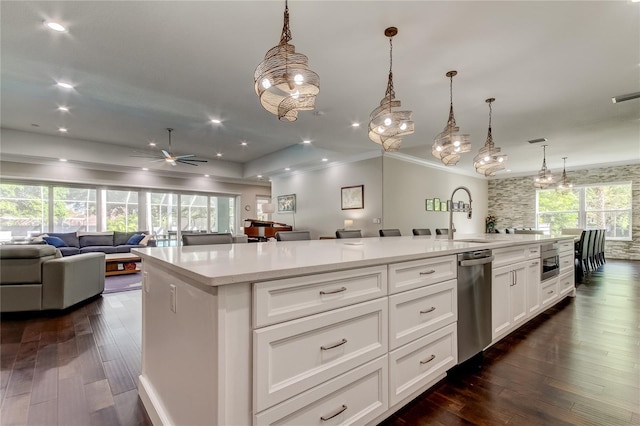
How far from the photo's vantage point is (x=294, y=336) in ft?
3.65

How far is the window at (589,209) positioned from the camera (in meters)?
8.09

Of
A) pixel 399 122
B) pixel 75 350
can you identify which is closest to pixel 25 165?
pixel 75 350

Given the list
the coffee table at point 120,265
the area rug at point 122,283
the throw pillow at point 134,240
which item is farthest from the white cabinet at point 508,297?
the throw pillow at point 134,240

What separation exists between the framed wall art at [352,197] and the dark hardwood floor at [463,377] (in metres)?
4.49

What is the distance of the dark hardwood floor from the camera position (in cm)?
159

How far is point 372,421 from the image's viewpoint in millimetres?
1425

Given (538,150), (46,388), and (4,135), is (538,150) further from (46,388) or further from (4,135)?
(4,135)

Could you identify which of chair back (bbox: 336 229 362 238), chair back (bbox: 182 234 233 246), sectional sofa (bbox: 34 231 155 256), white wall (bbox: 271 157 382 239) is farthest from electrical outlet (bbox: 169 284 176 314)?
sectional sofa (bbox: 34 231 155 256)

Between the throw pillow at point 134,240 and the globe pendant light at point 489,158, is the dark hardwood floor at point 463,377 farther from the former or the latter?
the throw pillow at point 134,240

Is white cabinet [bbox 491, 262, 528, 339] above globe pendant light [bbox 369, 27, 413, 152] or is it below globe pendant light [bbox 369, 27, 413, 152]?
below

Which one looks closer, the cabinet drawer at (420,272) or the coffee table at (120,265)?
the cabinet drawer at (420,272)

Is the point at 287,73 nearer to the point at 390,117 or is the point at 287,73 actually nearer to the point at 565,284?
the point at 390,117

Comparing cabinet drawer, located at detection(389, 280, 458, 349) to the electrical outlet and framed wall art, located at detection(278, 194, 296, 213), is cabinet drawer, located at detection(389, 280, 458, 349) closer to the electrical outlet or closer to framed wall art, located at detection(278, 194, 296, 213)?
the electrical outlet

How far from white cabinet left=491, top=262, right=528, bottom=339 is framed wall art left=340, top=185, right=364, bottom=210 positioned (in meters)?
4.54
